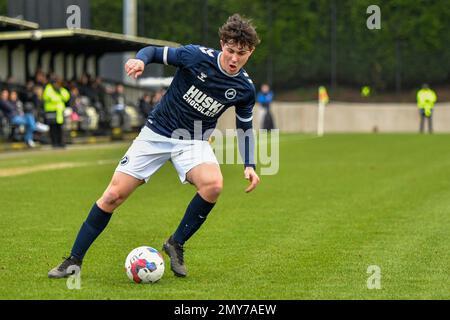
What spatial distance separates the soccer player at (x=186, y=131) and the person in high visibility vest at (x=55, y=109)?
69.3 ft

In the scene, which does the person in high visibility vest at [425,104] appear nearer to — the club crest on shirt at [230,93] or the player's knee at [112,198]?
the club crest on shirt at [230,93]

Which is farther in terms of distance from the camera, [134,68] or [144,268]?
[144,268]

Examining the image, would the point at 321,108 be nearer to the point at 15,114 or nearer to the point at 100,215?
the point at 15,114

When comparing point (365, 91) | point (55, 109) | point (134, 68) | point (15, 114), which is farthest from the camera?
point (365, 91)

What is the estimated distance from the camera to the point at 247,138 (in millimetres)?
9070

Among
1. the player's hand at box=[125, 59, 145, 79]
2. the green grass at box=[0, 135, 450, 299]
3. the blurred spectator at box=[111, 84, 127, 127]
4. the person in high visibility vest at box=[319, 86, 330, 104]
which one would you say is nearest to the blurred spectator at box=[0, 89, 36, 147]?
the green grass at box=[0, 135, 450, 299]

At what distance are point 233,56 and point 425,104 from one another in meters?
38.7

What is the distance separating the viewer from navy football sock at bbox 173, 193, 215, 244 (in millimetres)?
8867

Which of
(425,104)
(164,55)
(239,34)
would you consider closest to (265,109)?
(425,104)

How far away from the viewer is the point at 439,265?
938 cm

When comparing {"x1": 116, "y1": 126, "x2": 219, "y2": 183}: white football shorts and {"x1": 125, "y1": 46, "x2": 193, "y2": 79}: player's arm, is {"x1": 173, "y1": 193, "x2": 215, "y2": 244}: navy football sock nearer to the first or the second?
{"x1": 116, "y1": 126, "x2": 219, "y2": 183}: white football shorts

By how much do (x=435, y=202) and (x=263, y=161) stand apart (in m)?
12.2

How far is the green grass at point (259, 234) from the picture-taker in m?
8.19
